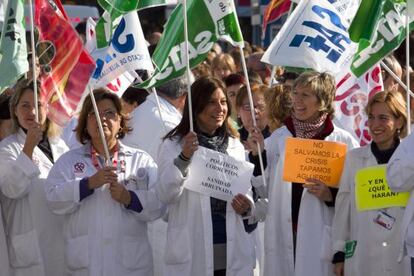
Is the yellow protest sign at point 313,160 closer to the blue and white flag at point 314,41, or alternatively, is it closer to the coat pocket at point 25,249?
the blue and white flag at point 314,41

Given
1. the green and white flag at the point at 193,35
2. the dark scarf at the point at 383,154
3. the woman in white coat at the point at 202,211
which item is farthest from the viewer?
the green and white flag at the point at 193,35

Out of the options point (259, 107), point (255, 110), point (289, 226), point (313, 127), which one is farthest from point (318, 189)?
point (259, 107)

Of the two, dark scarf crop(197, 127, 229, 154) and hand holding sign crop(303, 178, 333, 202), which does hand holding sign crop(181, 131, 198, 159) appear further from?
hand holding sign crop(303, 178, 333, 202)

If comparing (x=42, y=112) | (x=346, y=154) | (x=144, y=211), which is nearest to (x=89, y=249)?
(x=144, y=211)

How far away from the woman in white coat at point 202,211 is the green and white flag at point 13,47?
1131mm

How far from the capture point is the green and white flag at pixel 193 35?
28.1 ft

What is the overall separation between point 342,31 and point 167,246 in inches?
76.2

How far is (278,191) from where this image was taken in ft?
27.5

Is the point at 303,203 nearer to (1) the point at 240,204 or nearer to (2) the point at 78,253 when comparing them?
(1) the point at 240,204

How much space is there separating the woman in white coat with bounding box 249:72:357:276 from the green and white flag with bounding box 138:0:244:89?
2.30ft

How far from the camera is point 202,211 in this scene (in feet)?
26.7

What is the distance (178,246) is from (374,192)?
132cm

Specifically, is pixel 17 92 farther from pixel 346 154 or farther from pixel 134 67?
pixel 346 154

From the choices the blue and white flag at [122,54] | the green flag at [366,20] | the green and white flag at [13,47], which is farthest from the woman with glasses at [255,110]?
the green and white flag at [13,47]
